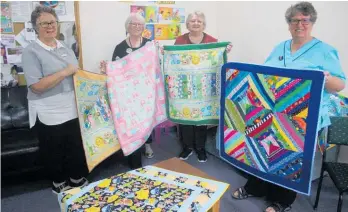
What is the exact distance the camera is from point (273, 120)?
5.68ft

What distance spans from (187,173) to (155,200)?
35 cm

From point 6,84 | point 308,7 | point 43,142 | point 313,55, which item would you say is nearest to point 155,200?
point 43,142

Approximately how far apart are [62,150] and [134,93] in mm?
692

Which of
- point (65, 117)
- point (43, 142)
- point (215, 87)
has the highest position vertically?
point (215, 87)

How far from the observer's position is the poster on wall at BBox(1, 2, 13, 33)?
2516mm

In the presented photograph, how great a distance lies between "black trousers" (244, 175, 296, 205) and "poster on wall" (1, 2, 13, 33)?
8.10 ft

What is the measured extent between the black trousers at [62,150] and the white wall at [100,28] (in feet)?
3.67

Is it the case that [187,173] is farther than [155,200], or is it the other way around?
[187,173]

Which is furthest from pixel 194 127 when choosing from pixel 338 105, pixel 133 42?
pixel 338 105

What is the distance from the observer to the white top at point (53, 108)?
1898 millimetres

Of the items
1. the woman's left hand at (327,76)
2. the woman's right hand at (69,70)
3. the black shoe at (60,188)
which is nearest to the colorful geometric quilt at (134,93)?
the woman's right hand at (69,70)

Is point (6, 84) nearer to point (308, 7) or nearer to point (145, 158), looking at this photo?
point (145, 158)

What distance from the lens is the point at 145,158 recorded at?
285 centimetres

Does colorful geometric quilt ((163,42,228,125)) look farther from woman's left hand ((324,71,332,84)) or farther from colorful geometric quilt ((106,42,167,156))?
woman's left hand ((324,71,332,84))
